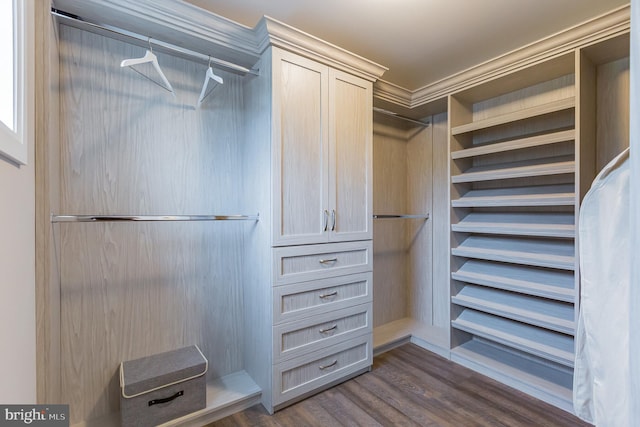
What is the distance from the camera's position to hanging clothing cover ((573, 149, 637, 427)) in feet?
2.18

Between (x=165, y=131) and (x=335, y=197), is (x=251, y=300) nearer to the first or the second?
(x=335, y=197)

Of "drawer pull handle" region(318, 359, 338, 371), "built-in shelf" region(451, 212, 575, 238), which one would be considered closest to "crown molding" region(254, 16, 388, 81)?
"built-in shelf" region(451, 212, 575, 238)

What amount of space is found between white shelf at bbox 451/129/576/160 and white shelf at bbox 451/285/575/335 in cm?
109

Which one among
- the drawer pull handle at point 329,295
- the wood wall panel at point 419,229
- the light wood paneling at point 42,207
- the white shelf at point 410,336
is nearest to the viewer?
the light wood paneling at point 42,207

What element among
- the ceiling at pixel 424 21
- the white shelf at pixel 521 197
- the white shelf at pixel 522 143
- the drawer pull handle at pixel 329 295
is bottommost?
the drawer pull handle at pixel 329 295

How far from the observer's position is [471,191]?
2.59 meters

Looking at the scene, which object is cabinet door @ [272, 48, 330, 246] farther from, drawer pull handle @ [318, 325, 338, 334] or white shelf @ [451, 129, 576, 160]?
white shelf @ [451, 129, 576, 160]

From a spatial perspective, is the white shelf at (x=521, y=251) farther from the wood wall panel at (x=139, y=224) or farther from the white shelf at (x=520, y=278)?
the wood wall panel at (x=139, y=224)

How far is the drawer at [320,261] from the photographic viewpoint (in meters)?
1.84

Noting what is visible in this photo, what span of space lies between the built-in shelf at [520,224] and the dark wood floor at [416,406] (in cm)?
108

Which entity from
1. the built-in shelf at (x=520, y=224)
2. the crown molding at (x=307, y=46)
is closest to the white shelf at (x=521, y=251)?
the built-in shelf at (x=520, y=224)

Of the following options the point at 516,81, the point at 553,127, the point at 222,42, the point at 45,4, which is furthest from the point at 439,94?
the point at 45,4

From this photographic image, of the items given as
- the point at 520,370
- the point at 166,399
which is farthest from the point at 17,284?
the point at 520,370

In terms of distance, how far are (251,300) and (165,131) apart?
122cm
